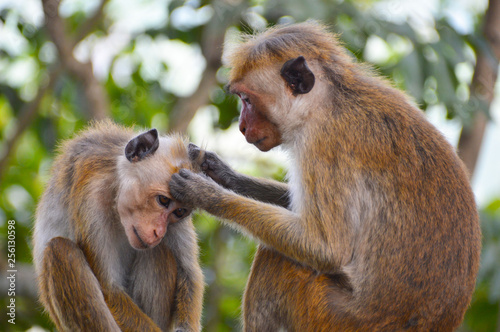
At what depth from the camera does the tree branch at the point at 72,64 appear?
759cm

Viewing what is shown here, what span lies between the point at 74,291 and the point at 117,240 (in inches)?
23.3

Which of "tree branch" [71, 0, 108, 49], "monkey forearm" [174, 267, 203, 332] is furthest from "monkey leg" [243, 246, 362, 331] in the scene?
"tree branch" [71, 0, 108, 49]

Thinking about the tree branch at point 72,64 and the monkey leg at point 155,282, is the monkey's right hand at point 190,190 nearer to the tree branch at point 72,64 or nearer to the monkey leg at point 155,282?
the monkey leg at point 155,282

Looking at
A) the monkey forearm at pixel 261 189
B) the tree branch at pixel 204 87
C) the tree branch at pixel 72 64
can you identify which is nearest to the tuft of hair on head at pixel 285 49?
the monkey forearm at pixel 261 189

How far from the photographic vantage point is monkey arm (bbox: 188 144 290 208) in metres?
5.16

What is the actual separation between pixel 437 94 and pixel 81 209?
13.7 ft

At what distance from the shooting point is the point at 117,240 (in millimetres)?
4641

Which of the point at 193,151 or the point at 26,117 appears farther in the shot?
the point at 26,117

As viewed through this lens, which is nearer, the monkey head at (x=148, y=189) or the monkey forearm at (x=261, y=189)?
the monkey head at (x=148, y=189)

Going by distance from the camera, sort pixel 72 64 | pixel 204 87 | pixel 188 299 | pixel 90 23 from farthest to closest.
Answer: pixel 90 23, pixel 72 64, pixel 204 87, pixel 188 299

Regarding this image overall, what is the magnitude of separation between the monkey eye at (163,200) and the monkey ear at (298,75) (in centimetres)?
127

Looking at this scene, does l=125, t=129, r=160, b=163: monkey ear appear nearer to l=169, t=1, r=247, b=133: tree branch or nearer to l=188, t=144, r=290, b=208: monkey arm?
l=188, t=144, r=290, b=208: monkey arm

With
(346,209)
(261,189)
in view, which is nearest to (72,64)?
(261,189)

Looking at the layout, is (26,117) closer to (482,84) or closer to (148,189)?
(148,189)
